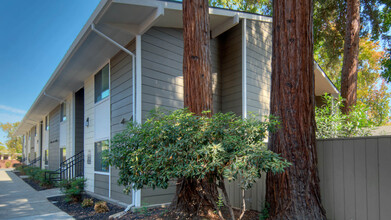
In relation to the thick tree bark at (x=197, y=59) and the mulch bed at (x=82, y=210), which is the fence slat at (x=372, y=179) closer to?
the thick tree bark at (x=197, y=59)

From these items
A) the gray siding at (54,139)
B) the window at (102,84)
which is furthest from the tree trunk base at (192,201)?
the gray siding at (54,139)

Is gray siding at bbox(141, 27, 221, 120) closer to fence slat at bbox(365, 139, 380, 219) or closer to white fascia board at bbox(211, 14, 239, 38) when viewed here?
white fascia board at bbox(211, 14, 239, 38)

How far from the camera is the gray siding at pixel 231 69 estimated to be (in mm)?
7320

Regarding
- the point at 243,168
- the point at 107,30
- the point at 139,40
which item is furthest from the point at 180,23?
the point at 243,168

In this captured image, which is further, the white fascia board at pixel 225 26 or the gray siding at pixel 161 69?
the white fascia board at pixel 225 26

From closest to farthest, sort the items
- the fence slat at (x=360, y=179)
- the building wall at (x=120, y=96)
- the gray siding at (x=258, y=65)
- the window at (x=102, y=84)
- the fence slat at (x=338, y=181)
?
the fence slat at (x=360, y=179), the fence slat at (x=338, y=181), the building wall at (x=120, y=96), the gray siding at (x=258, y=65), the window at (x=102, y=84)

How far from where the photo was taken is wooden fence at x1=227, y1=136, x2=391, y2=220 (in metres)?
3.26

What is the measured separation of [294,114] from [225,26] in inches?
158

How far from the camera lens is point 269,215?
13.3 feet

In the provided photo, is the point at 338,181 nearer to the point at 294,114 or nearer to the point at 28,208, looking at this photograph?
the point at 294,114

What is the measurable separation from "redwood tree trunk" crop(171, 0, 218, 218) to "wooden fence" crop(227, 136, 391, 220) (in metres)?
1.78

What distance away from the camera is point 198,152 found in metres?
3.27

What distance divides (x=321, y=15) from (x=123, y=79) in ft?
31.2

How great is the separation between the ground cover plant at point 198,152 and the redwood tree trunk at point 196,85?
805 millimetres
